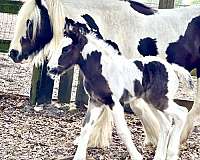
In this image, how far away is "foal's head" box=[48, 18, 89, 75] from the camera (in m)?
2.73

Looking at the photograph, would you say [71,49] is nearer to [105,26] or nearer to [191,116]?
[105,26]

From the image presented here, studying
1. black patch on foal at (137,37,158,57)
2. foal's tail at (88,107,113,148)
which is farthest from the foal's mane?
foal's tail at (88,107,113,148)

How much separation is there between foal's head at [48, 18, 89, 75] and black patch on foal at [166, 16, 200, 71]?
2.35ft

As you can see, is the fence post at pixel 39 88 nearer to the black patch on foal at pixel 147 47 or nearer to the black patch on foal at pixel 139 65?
the black patch on foal at pixel 147 47

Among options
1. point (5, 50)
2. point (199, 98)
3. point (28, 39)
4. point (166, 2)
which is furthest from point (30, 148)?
point (166, 2)

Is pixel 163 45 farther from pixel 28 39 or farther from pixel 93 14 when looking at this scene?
pixel 28 39

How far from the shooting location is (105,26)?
3188mm

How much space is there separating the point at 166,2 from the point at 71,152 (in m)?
1.77

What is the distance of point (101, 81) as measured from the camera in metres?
2.76

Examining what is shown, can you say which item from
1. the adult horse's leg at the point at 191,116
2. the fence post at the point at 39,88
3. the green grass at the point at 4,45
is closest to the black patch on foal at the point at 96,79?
the adult horse's leg at the point at 191,116

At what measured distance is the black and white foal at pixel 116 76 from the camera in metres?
2.75

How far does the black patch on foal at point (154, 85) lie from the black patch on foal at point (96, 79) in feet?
0.55

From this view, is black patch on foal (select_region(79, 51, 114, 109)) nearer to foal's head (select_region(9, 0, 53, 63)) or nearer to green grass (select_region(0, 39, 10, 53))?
foal's head (select_region(9, 0, 53, 63))

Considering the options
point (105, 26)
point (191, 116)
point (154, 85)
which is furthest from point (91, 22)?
point (191, 116)
